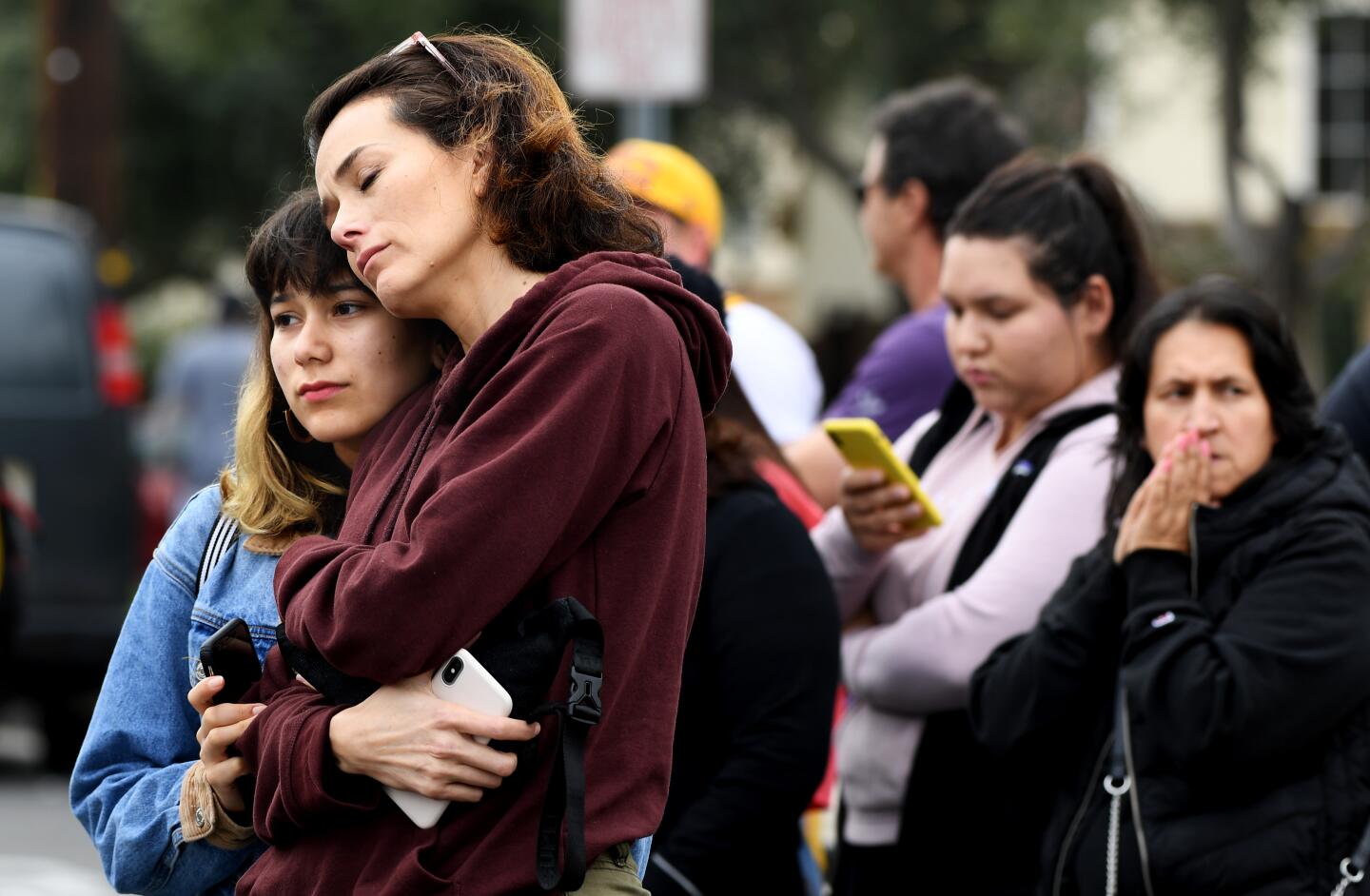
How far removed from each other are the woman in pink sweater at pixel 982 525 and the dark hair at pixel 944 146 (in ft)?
2.47

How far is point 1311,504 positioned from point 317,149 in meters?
1.70

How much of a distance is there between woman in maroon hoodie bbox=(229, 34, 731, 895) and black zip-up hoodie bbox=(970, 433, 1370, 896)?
3.77 feet

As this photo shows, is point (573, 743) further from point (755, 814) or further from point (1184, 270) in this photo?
point (1184, 270)

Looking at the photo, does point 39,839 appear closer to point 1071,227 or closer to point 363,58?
point 1071,227

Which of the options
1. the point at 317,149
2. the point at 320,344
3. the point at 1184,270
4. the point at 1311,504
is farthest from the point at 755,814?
the point at 1184,270

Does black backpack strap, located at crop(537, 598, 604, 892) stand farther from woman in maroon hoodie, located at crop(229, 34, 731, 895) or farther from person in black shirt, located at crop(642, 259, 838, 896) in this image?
person in black shirt, located at crop(642, 259, 838, 896)

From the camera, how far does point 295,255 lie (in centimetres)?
265

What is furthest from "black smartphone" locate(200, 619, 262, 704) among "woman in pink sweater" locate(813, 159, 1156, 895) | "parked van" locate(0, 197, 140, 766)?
"parked van" locate(0, 197, 140, 766)

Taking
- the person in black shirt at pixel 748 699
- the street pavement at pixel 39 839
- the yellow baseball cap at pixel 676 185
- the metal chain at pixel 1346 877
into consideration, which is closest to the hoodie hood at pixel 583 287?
the person in black shirt at pixel 748 699

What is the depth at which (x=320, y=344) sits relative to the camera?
2.59 meters

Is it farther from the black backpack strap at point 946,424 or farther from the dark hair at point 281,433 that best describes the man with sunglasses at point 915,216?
the dark hair at point 281,433

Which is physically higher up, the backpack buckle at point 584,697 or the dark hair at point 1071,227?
the dark hair at point 1071,227

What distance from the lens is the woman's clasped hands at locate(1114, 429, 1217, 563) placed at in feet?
11.1

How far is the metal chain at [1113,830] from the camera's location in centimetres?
327
